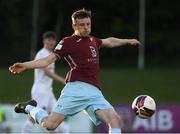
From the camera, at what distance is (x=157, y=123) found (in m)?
18.8

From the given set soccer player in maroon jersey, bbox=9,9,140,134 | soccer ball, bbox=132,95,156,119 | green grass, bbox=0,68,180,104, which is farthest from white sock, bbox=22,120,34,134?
green grass, bbox=0,68,180,104

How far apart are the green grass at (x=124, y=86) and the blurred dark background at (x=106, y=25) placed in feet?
24.7

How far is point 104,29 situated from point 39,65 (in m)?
40.4

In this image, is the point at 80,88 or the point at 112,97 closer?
the point at 80,88

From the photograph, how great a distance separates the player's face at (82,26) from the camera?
1034 centimetres

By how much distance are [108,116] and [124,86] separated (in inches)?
964

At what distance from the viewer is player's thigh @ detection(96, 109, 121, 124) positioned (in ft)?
33.4

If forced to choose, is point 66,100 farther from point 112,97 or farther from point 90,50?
point 112,97

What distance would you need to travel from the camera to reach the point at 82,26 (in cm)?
1039

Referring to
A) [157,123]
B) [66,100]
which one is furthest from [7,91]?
[66,100]

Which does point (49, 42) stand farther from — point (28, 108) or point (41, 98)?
point (28, 108)

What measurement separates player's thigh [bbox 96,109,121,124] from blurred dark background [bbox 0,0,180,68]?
3804cm

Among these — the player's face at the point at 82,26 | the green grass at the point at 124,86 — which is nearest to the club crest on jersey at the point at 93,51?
the player's face at the point at 82,26

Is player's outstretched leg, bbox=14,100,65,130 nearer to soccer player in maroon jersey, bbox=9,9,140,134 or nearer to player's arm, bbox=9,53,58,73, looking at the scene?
soccer player in maroon jersey, bbox=9,9,140,134
